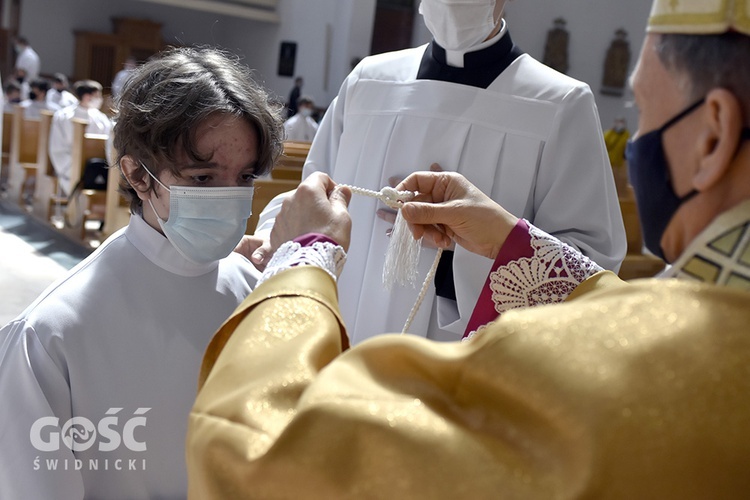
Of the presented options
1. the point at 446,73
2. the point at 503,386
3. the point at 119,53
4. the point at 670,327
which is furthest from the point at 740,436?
the point at 119,53

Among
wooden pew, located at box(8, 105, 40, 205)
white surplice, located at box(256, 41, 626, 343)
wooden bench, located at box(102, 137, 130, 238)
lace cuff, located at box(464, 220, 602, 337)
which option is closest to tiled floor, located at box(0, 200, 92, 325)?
wooden bench, located at box(102, 137, 130, 238)

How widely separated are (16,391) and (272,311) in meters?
0.79

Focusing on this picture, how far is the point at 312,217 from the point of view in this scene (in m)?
1.39

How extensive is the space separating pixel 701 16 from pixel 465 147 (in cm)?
143

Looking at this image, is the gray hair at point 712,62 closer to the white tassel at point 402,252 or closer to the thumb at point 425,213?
the thumb at point 425,213

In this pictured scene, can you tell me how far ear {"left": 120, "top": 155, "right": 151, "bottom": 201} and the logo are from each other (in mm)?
535

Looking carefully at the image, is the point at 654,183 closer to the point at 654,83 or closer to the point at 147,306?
the point at 654,83

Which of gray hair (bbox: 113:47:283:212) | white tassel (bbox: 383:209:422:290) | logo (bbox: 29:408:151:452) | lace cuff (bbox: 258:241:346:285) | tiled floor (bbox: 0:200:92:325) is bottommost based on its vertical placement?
tiled floor (bbox: 0:200:92:325)

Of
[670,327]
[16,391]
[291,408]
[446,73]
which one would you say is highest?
[446,73]

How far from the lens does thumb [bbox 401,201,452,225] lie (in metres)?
1.63

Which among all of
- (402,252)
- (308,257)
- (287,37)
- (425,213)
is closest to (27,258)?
(402,252)

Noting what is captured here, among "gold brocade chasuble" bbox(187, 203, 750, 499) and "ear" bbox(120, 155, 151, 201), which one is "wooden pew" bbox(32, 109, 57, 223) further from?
"gold brocade chasuble" bbox(187, 203, 750, 499)

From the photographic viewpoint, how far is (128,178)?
1980mm

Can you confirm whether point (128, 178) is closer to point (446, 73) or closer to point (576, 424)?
point (446, 73)
